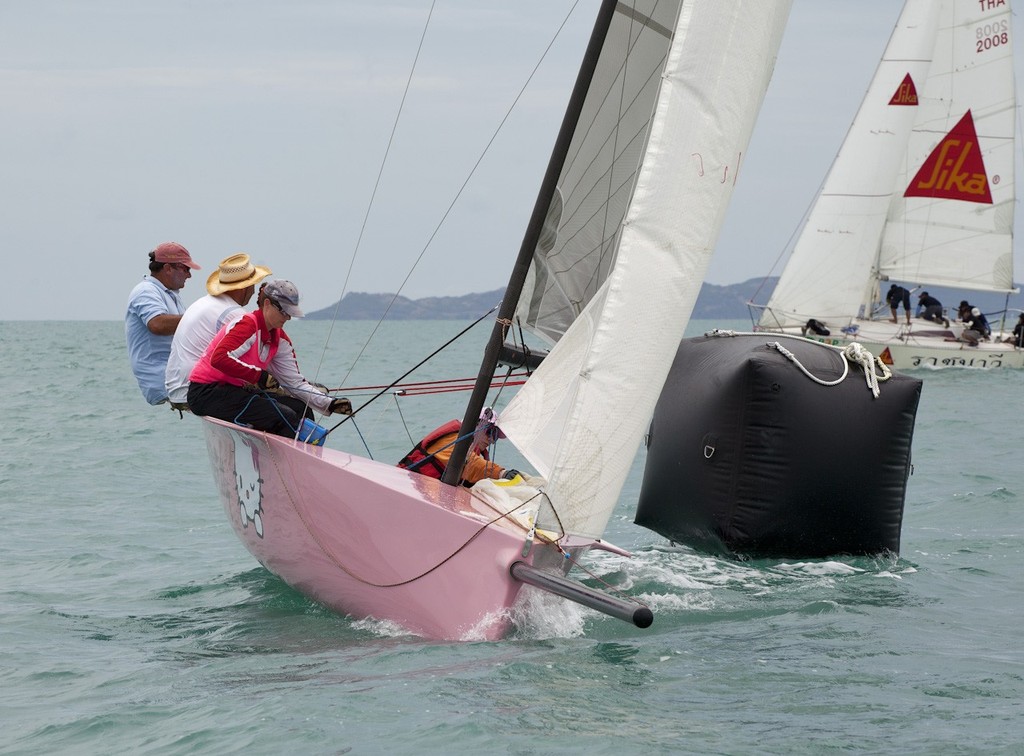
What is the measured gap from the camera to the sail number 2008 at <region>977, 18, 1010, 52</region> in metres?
23.5

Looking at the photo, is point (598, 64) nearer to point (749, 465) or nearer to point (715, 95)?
point (715, 95)

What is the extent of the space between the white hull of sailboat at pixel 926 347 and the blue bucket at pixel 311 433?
59.8 feet

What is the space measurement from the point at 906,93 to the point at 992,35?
236cm

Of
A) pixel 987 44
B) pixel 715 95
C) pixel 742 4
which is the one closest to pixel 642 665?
pixel 715 95

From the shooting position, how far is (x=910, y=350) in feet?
75.4

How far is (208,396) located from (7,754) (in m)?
2.10

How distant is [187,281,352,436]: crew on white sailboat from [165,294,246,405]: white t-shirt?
0.11 meters

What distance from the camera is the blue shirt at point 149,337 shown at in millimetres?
5883

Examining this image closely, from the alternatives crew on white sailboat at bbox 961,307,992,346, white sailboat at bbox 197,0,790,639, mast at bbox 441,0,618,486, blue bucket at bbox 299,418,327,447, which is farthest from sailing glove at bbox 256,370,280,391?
→ crew on white sailboat at bbox 961,307,992,346

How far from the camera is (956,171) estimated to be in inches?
952

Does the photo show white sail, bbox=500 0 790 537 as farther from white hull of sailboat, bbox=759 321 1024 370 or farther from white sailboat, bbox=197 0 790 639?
white hull of sailboat, bbox=759 321 1024 370

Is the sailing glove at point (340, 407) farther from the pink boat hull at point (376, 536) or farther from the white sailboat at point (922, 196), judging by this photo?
the white sailboat at point (922, 196)

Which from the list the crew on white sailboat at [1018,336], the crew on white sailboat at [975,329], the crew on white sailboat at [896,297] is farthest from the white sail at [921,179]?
the crew on white sailboat at [1018,336]

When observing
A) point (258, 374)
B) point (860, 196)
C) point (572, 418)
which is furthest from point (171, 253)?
point (860, 196)
